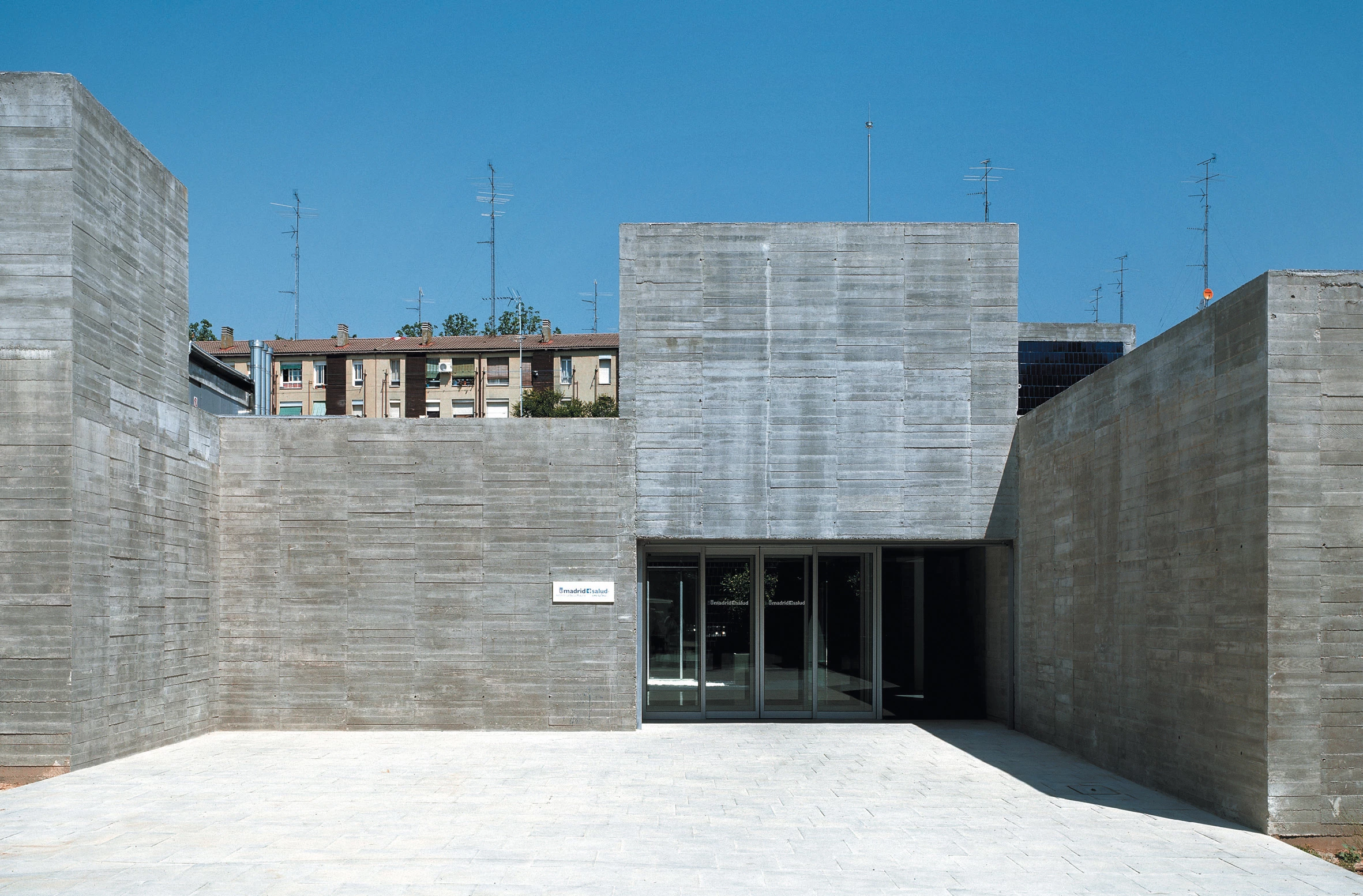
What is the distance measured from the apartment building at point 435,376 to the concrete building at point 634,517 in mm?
41626

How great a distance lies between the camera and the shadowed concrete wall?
440 inches

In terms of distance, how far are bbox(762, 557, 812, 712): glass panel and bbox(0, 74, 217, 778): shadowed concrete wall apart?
27.5ft

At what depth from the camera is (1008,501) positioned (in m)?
15.0

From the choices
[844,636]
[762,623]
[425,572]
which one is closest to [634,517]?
[762,623]

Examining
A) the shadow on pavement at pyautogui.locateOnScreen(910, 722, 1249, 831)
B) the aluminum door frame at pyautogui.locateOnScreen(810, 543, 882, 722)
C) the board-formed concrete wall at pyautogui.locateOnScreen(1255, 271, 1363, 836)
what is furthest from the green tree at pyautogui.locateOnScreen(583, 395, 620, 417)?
the board-formed concrete wall at pyautogui.locateOnScreen(1255, 271, 1363, 836)

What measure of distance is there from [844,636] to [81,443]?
10.8m

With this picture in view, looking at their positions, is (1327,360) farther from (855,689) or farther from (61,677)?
(61,677)

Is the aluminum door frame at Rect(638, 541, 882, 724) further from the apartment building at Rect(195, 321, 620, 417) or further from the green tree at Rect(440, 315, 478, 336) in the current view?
the green tree at Rect(440, 315, 478, 336)

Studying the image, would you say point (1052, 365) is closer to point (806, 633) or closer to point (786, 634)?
point (806, 633)

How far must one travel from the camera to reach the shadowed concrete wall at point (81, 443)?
1117cm

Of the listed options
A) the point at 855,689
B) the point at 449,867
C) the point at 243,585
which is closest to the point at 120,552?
the point at 243,585

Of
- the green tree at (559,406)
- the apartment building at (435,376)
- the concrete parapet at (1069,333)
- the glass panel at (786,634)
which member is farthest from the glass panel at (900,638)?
the apartment building at (435,376)

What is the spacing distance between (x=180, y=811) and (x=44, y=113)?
7.76m

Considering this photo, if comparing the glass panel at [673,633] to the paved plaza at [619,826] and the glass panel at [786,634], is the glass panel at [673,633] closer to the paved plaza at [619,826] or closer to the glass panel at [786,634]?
the glass panel at [786,634]
